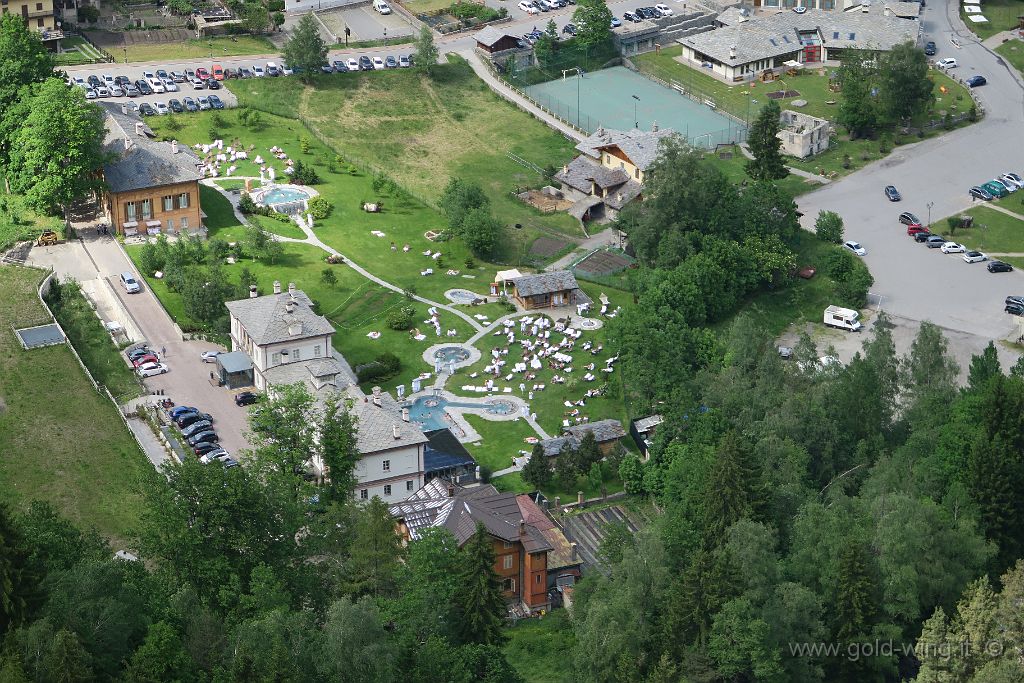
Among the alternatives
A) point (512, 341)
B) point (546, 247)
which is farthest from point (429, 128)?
point (512, 341)

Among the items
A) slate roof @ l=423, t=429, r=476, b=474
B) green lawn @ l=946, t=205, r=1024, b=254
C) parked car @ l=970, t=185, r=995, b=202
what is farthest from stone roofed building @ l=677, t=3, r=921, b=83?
slate roof @ l=423, t=429, r=476, b=474

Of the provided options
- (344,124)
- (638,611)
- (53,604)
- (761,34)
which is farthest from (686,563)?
(761,34)

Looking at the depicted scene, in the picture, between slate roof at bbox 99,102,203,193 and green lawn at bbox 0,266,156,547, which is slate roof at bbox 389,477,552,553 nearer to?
green lawn at bbox 0,266,156,547

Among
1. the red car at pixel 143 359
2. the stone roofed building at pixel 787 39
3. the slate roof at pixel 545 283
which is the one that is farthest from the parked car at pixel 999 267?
the red car at pixel 143 359

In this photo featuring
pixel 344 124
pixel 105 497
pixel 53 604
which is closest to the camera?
pixel 53 604

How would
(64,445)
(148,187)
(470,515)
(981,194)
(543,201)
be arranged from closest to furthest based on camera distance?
1. (470,515)
2. (64,445)
3. (148,187)
4. (981,194)
5. (543,201)

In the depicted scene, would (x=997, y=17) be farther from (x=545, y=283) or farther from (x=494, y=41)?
(x=545, y=283)

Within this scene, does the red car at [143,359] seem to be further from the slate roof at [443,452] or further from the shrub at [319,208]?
the shrub at [319,208]

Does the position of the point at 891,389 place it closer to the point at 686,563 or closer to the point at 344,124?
the point at 686,563
